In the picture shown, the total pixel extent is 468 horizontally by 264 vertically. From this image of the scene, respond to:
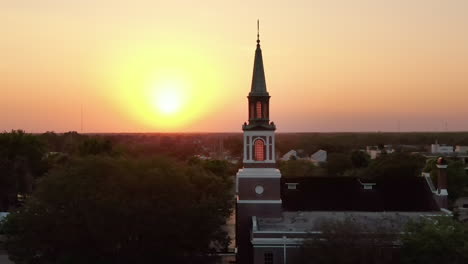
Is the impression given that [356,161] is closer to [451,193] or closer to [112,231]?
[451,193]

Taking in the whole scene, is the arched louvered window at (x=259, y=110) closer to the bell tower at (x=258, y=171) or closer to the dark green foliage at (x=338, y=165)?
the bell tower at (x=258, y=171)

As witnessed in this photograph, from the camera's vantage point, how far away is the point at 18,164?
67062mm

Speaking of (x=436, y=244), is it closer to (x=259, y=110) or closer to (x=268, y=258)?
(x=268, y=258)

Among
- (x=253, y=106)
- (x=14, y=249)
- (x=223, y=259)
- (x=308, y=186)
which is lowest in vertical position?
(x=223, y=259)

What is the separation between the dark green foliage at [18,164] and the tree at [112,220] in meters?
31.3

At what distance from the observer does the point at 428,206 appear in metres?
38.2

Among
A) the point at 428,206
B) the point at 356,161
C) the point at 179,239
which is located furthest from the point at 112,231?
the point at 356,161

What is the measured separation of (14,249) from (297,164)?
54.5 meters

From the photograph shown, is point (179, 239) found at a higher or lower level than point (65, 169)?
lower

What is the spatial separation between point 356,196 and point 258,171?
7395mm

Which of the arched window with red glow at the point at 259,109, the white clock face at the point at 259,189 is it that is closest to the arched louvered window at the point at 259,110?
the arched window with red glow at the point at 259,109

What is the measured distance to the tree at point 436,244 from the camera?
28.9m

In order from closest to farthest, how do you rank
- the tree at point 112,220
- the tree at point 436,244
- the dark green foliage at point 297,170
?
the tree at point 436,244 < the tree at point 112,220 < the dark green foliage at point 297,170

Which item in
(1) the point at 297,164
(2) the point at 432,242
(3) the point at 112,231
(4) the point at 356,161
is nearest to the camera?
(2) the point at 432,242
